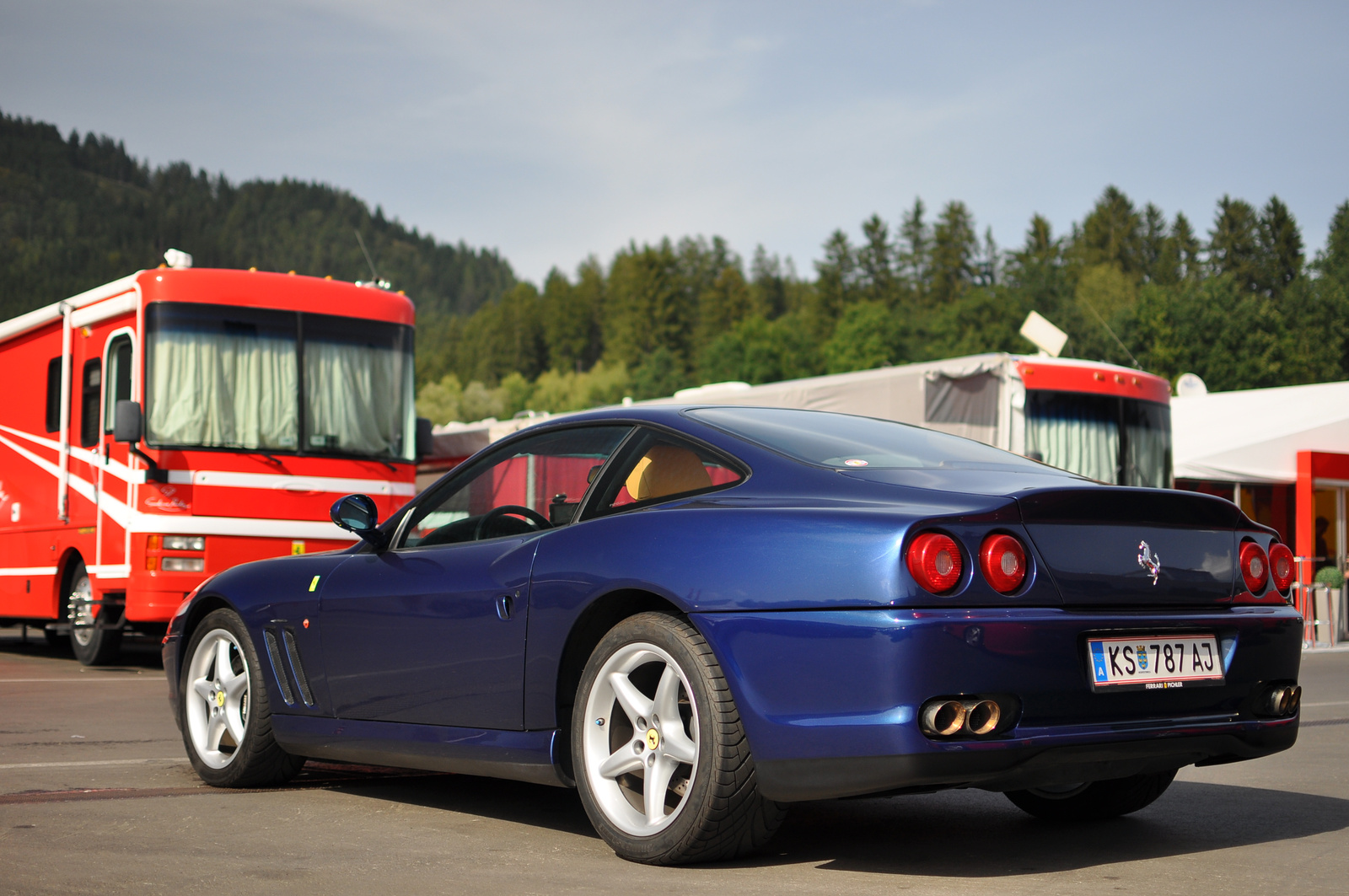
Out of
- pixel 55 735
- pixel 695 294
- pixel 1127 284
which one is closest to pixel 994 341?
pixel 1127 284

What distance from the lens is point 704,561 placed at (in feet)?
13.1

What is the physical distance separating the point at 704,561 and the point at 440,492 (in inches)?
61.1

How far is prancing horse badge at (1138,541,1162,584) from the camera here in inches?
158

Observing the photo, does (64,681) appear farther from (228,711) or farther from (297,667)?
(297,667)

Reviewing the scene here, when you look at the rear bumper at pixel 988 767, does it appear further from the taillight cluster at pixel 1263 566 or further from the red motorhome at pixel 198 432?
the red motorhome at pixel 198 432

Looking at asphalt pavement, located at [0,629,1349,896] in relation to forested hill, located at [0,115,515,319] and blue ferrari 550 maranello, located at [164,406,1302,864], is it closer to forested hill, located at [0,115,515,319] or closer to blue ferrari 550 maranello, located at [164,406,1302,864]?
blue ferrari 550 maranello, located at [164,406,1302,864]

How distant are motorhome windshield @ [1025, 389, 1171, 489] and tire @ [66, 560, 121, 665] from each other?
27.7ft

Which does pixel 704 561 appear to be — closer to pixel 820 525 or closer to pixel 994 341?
pixel 820 525

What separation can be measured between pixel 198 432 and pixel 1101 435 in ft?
29.0

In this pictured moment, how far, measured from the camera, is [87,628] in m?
12.6

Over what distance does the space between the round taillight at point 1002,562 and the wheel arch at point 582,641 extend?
99 cm

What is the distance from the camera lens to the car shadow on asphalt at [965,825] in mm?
4199

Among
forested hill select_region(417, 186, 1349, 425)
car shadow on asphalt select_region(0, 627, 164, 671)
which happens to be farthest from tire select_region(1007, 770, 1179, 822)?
forested hill select_region(417, 186, 1349, 425)

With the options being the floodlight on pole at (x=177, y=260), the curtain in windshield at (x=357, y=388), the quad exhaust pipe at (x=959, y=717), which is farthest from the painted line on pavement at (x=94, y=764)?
the floodlight on pole at (x=177, y=260)
